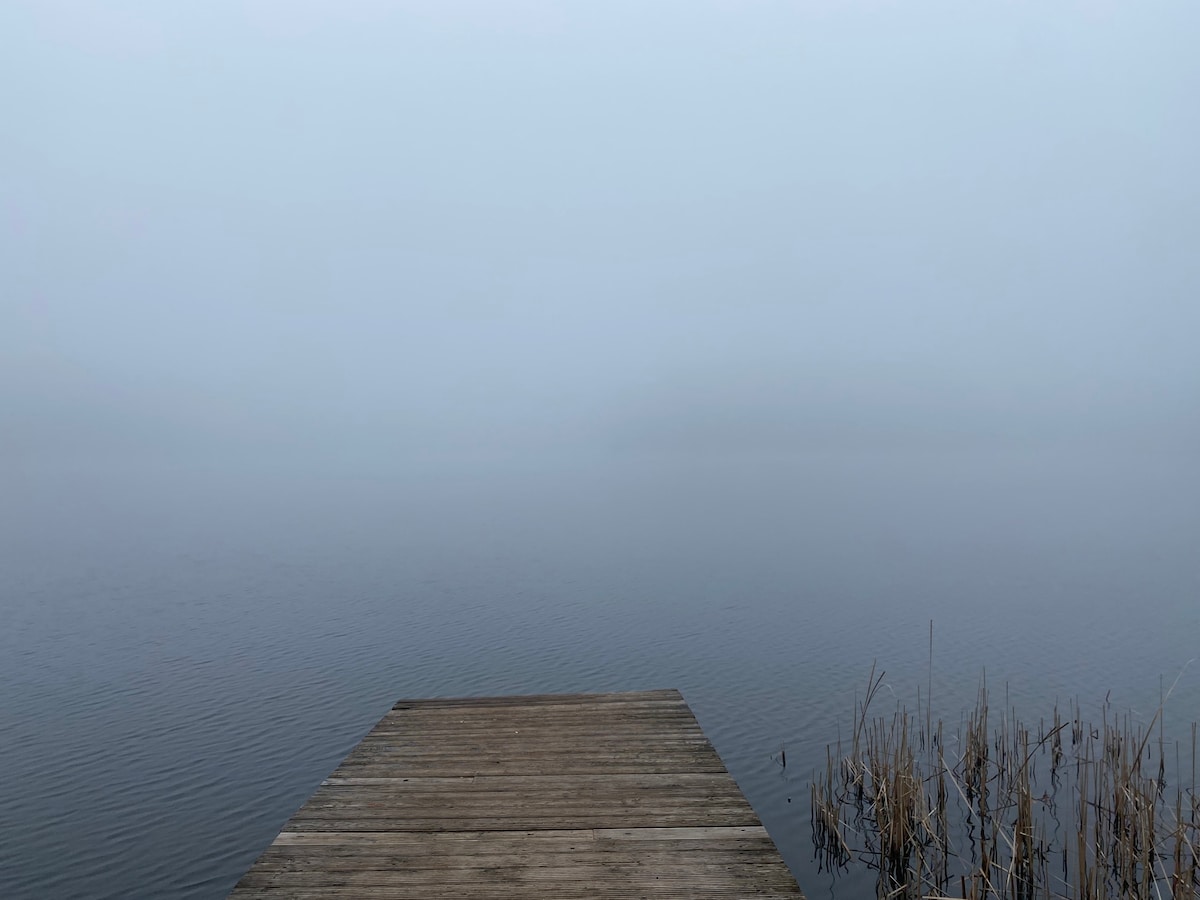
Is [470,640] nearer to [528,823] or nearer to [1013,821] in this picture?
[1013,821]

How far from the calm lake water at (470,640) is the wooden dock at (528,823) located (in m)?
2.21

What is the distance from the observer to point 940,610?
1992 centimetres

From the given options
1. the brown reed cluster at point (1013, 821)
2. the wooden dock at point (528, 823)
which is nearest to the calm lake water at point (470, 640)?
the brown reed cluster at point (1013, 821)

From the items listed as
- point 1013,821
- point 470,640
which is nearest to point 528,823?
point 1013,821

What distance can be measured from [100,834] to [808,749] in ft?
27.9

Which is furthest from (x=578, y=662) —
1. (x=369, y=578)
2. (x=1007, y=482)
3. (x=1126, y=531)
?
(x=1007, y=482)

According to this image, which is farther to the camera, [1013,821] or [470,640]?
[470,640]

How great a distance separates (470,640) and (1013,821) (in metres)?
11.7

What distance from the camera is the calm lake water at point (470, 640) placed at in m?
8.91

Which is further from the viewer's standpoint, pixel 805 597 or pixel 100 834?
pixel 805 597

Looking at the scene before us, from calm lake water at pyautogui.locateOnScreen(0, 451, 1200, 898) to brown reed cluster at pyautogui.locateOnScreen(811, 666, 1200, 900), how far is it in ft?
2.10

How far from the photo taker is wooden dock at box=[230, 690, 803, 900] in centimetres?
447

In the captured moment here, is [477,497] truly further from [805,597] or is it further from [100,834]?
[100,834]

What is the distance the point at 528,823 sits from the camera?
5.28 m
